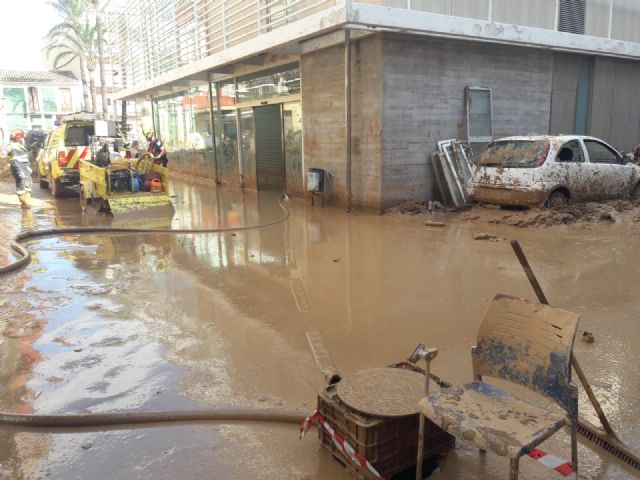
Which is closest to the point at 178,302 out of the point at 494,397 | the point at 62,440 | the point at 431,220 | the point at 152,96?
the point at 62,440

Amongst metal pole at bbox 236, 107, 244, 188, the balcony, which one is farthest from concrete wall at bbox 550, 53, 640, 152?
metal pole at bbox 236, 107, 244, 188

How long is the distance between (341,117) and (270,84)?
3747mm

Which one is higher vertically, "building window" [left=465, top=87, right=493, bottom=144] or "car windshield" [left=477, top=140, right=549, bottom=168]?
"building window" [left=465, top=87, right=493, bottom=144]

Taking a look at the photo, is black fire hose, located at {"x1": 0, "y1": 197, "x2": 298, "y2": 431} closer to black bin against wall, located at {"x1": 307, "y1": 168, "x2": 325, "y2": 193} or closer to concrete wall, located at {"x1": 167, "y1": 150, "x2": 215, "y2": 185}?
black bin against wall, located at {"x1": 307, "y1": 168, "x2": 325, "y2": 193}

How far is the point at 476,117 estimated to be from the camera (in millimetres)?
11695

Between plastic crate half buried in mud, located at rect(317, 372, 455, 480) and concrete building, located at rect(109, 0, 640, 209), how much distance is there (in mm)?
7896

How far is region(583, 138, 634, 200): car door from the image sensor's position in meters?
10.0

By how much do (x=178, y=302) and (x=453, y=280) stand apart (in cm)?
314

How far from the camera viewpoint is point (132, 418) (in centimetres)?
325

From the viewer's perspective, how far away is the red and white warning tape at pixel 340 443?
2.50 m

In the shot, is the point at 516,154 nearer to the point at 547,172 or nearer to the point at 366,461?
the point at 547,172

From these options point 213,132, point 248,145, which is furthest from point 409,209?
point 213,132

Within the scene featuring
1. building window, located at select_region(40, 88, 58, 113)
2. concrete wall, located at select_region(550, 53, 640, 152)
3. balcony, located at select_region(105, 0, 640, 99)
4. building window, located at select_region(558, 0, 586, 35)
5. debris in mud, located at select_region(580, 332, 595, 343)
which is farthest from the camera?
building window, located at select_region(40, 88, 58, 113)

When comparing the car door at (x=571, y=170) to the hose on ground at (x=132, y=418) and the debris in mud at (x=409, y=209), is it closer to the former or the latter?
the debris in mud at (x=409, y=209)
